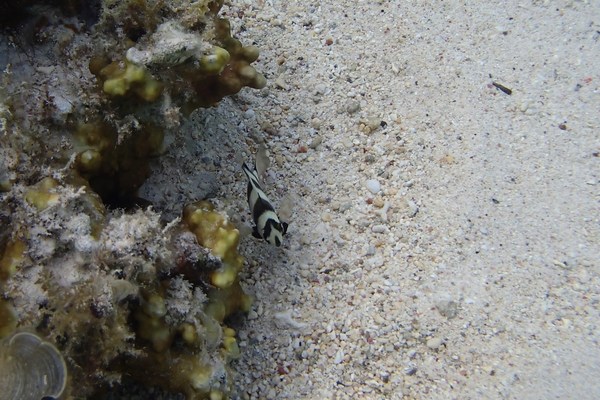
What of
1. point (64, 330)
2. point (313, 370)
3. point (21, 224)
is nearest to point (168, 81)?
point (21, 224)

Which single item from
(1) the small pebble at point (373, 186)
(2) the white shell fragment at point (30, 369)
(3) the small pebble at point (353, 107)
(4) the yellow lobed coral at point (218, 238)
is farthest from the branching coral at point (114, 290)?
(3) the small pebble at point (353, 107)

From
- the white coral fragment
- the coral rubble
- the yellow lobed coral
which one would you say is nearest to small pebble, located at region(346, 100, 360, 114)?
the coral rubble

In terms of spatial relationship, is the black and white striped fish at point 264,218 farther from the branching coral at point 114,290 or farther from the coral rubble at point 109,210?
the branching coral at point 114,290

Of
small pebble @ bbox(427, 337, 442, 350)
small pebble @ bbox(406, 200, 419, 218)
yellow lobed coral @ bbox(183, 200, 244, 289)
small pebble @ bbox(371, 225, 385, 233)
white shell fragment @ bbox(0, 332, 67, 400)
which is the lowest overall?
small pebble @ bbox(427, 337, 442, 350)

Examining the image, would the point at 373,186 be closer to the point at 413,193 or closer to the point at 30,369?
the point at 413,193

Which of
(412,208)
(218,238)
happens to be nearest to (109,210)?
(218,238)

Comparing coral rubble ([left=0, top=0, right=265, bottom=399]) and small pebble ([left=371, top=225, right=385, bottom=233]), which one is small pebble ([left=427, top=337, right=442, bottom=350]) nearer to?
small pebble ([left=371, top=225, right=385, bottom=233])
